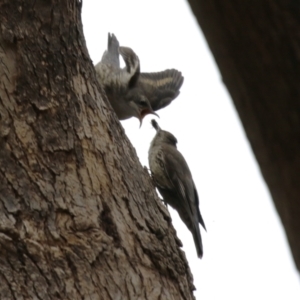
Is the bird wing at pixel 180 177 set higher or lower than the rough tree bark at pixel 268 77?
higher

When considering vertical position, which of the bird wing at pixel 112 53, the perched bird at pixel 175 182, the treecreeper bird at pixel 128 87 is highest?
the bird wing at pixel 112 53

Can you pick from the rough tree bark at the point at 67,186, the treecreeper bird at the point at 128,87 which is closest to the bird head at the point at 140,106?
the treecreeper bird at the point at 128,87

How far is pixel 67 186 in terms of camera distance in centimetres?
303

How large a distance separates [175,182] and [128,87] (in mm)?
1507

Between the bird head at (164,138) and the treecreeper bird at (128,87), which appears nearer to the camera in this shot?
the bird head at (164,138)

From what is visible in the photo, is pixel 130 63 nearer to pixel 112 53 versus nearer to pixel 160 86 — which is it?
pixel 112 53

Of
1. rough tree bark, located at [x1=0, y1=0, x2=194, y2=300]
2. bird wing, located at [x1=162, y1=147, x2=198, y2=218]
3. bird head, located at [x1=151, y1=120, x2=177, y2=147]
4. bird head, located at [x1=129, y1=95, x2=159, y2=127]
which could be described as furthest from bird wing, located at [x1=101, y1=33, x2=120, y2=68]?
rough tree bark, located at [x1=0, y1=0, x2=194, y2=300]

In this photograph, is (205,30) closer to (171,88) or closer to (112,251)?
(112,251)

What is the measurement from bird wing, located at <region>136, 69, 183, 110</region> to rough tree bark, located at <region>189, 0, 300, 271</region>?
6554 mm

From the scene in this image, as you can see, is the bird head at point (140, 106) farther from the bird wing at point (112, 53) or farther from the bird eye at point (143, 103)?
the bird wing at point (112, 53)

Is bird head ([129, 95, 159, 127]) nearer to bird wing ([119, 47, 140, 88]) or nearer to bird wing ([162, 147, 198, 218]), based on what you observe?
bird wing ([119, 47, 140, 88])

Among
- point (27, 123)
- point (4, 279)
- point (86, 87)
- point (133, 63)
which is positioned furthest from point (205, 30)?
point (133, 63)

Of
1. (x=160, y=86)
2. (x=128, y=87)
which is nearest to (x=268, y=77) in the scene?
(x=128, y=87)

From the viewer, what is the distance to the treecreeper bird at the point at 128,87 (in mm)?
6777
